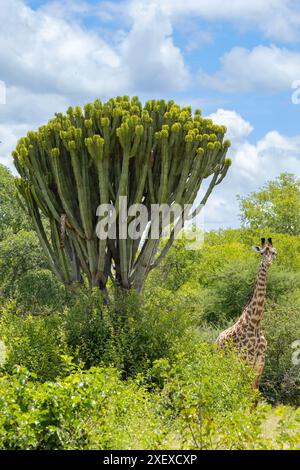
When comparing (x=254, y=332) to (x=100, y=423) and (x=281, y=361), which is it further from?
(x=100, y=423)

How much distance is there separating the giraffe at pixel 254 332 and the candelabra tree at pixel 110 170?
5.88 ft

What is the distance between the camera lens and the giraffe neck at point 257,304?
1177 centimetres

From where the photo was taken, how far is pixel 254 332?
38.4ft

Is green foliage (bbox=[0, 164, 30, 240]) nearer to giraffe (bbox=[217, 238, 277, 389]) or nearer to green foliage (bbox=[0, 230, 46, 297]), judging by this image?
green foliage (bbox=[0, 230, 46, 297])

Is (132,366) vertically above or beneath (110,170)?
beneath

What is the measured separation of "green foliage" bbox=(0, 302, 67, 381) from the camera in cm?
1076

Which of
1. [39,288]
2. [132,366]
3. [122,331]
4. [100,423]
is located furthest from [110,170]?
[39,288]

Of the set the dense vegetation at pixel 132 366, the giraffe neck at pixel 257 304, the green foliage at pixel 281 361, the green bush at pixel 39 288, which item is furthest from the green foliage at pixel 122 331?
the green bush at pixel 39 288

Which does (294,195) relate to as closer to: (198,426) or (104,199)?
(104,199)

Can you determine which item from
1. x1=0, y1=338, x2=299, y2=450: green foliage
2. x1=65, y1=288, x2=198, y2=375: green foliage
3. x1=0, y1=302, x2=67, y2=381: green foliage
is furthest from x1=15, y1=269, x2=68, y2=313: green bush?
x1=0, y1=338, x2=299, y2=450: green foliage

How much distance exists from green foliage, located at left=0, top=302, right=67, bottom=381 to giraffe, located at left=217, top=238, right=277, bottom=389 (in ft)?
9.00

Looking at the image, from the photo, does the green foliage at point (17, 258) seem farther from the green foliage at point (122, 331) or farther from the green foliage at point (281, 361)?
the green foliage at point (122, 331)

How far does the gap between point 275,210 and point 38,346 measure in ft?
71.9
